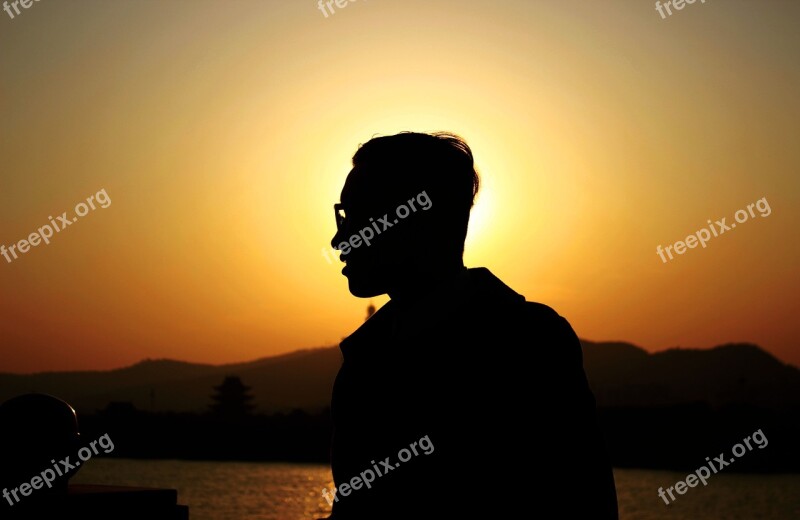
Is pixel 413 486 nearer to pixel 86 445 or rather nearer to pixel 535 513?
pixel 535 513

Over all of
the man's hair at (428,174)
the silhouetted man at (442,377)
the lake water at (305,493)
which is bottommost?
the lake water at (305,493)

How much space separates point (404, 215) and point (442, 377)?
44 centimetres

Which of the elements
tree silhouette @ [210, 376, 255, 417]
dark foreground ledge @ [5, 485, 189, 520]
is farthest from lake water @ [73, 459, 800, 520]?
dark foreground ledge @ [5, 485, 189, 520]

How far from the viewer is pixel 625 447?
139625 mm

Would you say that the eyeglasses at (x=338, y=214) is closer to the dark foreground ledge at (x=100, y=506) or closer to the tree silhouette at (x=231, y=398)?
the dark foreground ledge at (x=100, y=506)

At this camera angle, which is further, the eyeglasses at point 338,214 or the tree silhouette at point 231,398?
the tree silhouette at point 231,398

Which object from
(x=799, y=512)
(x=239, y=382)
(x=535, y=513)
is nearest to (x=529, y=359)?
(x=535, y=513)

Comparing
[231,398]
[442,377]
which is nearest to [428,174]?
[442,377]

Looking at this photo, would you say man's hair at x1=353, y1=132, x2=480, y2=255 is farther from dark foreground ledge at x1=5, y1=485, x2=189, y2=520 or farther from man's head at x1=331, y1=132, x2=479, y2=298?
dark foreground ledge at x1=5, y1=485, x2=189, y2=520

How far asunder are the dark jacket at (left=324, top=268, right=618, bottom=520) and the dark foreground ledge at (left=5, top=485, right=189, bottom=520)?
1791 mm

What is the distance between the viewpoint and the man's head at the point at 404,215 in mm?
2369

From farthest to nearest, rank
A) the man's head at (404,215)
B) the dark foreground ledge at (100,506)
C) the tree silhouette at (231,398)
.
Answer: the tree silhouette at (231,398) → the dark foreground ledge at (100,506) → the man's head at (404,215)

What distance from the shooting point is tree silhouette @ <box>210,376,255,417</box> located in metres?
178

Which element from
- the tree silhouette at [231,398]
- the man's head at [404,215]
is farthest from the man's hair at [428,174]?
the tree silhouette at [231,398]
